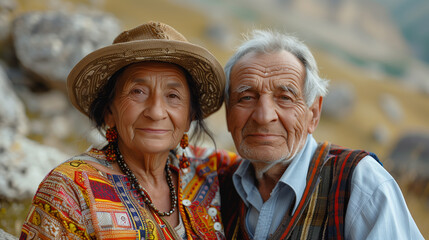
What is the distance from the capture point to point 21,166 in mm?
3645

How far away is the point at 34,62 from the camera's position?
6449mm

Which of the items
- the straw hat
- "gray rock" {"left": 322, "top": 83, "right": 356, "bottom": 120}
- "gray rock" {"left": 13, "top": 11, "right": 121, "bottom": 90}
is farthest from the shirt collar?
"gray rock" {"left": 322, "top": 83, "right": 356, "bottom": 120}

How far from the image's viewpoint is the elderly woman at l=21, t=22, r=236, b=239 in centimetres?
192

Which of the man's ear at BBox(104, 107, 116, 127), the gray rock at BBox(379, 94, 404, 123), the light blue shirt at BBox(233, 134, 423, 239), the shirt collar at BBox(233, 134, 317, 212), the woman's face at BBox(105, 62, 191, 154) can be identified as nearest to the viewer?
the light blue shirt at BBox(233, 134, 423, 239)

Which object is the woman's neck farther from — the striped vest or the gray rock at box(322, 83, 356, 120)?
the gray rock at box(322, 83, 356, 120)

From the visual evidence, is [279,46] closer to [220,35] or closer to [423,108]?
[220,35]

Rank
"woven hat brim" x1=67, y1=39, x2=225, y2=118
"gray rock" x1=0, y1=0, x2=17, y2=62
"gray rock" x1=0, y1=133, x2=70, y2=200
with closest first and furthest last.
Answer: "woven hat brim" x1=67, y1=39, x2=225, y2=118
"gray rock" x1=0, y1=133, x2=70, y2=200
"gray rock" x1=0, y1=0, x2=17, y2=62

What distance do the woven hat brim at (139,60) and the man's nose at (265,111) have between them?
33cm

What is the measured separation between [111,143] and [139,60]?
610 mm

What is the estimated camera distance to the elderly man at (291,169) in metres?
2.07

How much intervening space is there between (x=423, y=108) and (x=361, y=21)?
170 feet

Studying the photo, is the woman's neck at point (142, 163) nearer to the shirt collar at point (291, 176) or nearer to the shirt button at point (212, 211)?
the shirt button at point (212, 211)

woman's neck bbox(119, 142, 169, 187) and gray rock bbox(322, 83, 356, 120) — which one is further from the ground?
gray rock bbox(322, 83, 356, 120)

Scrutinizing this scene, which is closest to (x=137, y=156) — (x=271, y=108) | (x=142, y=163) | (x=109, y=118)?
(x=142, y=163)
